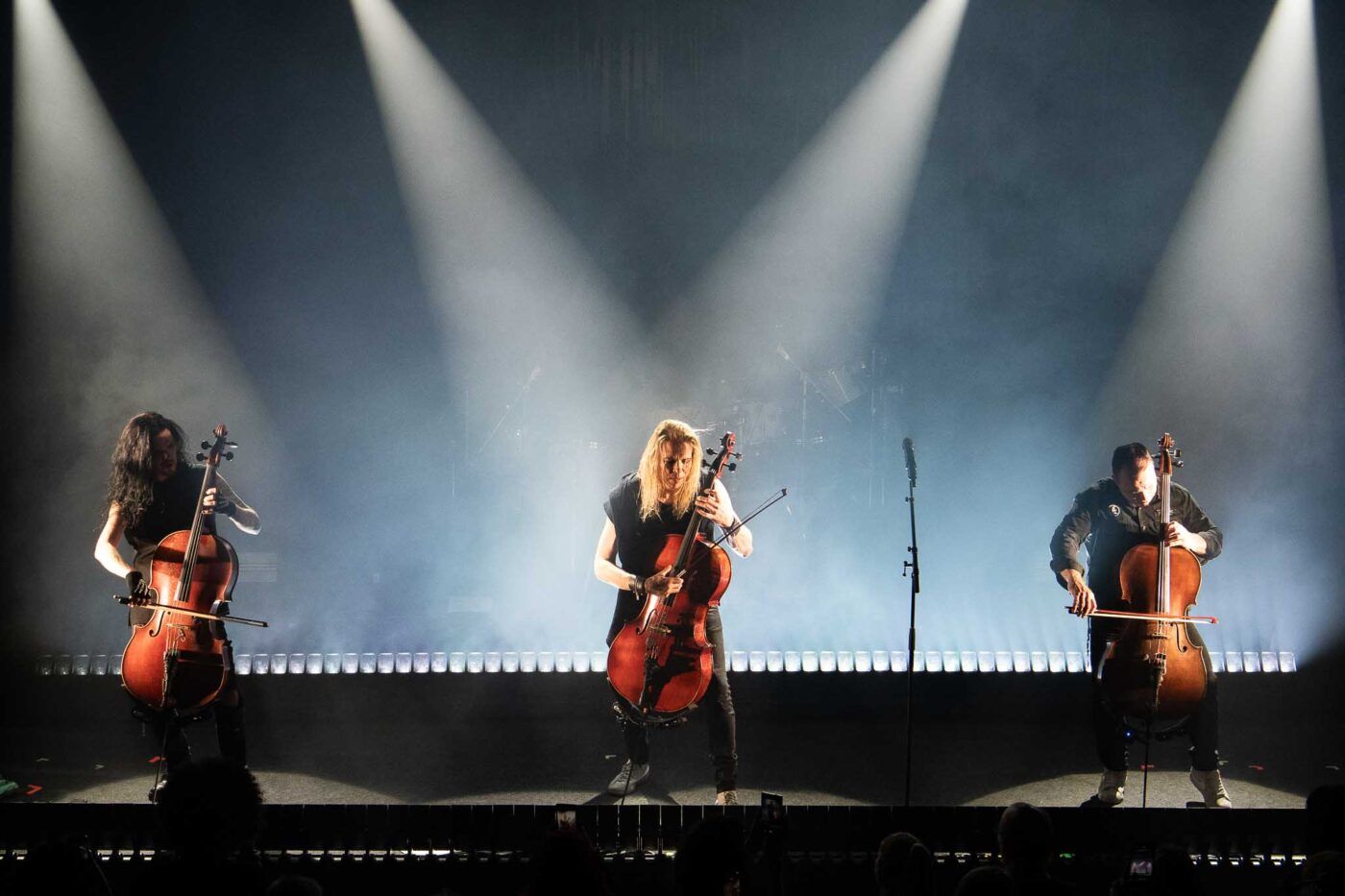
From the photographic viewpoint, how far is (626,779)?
4973 millimetres

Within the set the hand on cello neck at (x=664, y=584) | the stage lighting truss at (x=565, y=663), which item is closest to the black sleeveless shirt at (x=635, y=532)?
the hand on cello neck at (x=664, y=584)

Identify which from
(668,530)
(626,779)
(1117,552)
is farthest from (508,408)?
(1117,552)

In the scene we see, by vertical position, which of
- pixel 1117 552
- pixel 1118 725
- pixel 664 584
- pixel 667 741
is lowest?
pixel 667 741

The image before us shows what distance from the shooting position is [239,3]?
6574 millimetres

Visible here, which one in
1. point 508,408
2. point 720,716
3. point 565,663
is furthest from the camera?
point 508,408

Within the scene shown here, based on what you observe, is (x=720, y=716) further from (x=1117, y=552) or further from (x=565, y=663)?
(x=1117, y=552)

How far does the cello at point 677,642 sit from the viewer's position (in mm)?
4332

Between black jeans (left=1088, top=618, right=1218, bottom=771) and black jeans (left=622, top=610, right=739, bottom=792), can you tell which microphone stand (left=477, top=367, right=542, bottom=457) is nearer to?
black jeans (left=622, top=610, right=739, bottom=792)

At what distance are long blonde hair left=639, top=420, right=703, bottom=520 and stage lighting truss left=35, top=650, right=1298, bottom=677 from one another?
183 centimetres

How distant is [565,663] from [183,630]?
239cm

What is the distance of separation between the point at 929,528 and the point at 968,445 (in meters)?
0.58

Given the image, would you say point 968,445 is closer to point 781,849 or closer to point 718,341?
point 718,341

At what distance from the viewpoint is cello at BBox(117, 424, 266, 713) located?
4262 millimetres

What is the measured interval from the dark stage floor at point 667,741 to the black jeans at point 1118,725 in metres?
0.35
